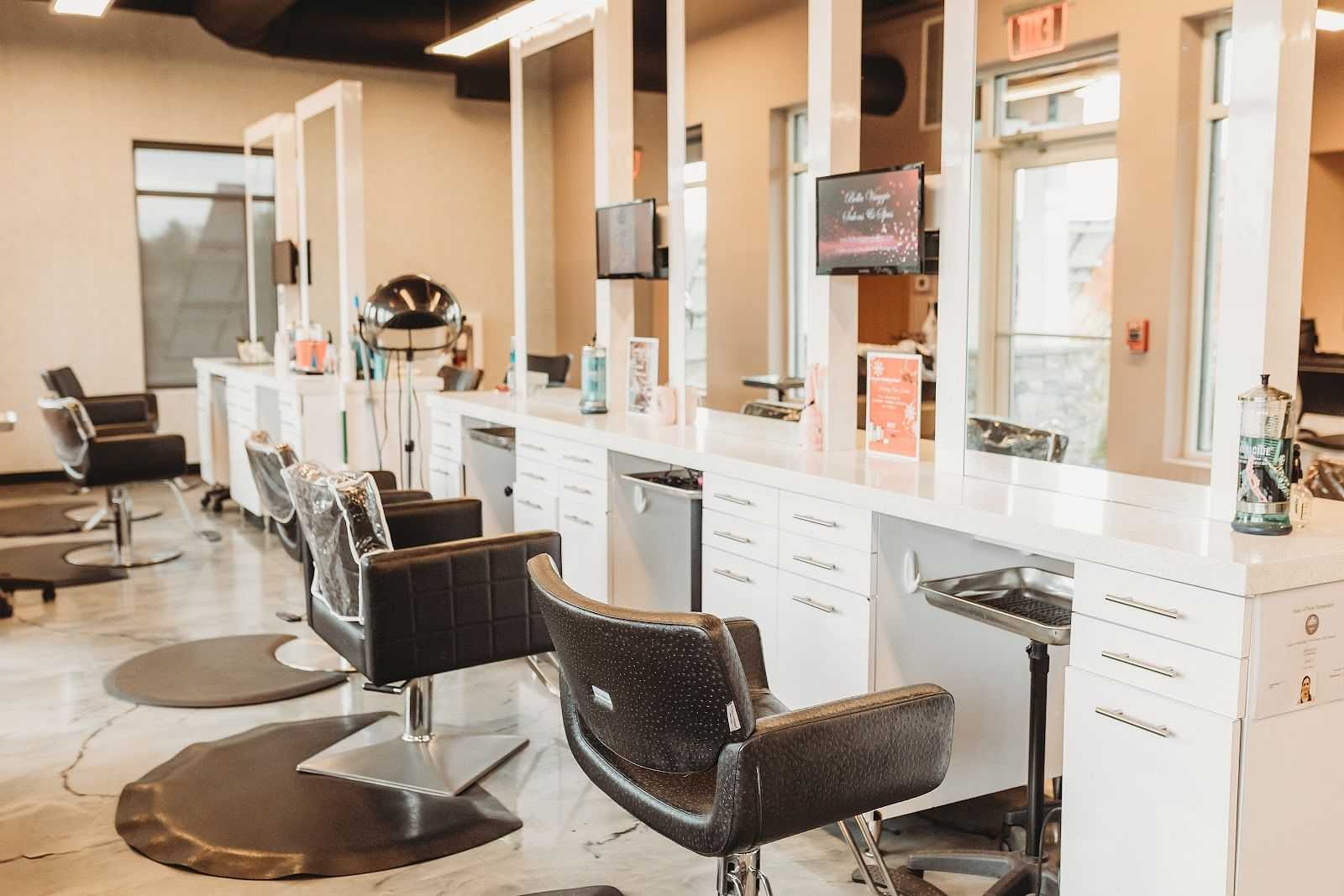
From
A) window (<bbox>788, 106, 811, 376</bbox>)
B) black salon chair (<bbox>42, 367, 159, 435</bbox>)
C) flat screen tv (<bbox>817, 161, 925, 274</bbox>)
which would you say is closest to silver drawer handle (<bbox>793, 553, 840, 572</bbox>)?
flat screen tv (<bbox>817, 161, 925, 274</bbox>)

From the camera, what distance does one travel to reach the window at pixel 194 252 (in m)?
9.88

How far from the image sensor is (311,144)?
24.6 ft

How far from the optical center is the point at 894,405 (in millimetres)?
3561

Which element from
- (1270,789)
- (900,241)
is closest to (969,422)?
(900,241)

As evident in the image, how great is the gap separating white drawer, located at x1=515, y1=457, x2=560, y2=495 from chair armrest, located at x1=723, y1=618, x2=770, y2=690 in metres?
Answer: 2.06

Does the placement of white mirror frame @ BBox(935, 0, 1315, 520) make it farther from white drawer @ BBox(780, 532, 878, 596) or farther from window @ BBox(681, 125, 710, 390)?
window @ BBox(681, 125, 710, 390)

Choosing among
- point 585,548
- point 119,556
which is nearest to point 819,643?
point 585,548

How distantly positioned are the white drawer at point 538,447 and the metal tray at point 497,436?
0.24 metres

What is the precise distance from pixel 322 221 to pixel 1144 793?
6447 millimetres

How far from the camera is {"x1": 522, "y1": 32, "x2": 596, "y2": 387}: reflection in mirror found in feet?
18.1

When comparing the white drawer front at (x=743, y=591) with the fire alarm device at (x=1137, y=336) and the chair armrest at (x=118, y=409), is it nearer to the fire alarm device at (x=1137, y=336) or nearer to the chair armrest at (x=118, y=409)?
the fire alarm device at (x=1137, y=336)

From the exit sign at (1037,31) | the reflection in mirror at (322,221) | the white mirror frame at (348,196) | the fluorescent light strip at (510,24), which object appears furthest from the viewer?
the reflection in mirror at (322,221)

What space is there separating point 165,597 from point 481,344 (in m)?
5.67

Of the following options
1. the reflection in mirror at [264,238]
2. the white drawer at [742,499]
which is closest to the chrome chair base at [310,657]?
the white drawer at [742,499]
